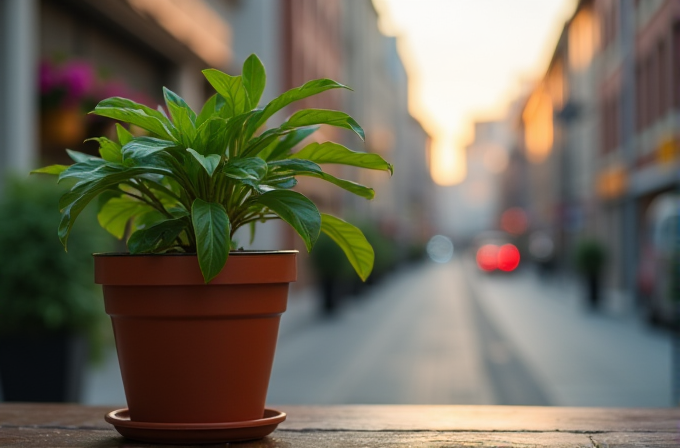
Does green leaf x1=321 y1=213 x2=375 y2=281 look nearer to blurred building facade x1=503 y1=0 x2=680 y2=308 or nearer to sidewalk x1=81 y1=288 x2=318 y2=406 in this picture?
sidewalk x1=81 y1=288 x2=318 y2=406

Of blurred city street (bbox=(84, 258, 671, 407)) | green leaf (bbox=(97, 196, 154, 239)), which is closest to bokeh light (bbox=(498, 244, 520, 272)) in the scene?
blurred city street (bbox=(84, 258, 671, 407))

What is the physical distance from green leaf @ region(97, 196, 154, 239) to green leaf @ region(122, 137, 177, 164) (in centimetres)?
43

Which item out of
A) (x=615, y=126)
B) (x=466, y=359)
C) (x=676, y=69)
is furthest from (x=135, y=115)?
(x=615, y=126)

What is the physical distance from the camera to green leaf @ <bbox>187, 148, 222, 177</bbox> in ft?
6.05

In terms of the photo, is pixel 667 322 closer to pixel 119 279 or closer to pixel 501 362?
pixel 501 362

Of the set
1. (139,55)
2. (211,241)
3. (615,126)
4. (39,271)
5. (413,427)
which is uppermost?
(615,126)

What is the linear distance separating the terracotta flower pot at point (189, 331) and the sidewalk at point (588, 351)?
6561mm

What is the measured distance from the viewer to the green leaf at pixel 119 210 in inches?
93.4

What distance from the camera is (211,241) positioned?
1915mm

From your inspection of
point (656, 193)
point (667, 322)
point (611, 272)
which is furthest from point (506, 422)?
point (611, 272)

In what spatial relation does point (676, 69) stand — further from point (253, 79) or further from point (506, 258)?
point (506, 258)

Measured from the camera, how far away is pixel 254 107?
2.19 metres

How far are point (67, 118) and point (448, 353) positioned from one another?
600 cm

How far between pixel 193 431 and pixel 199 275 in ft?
1.07
